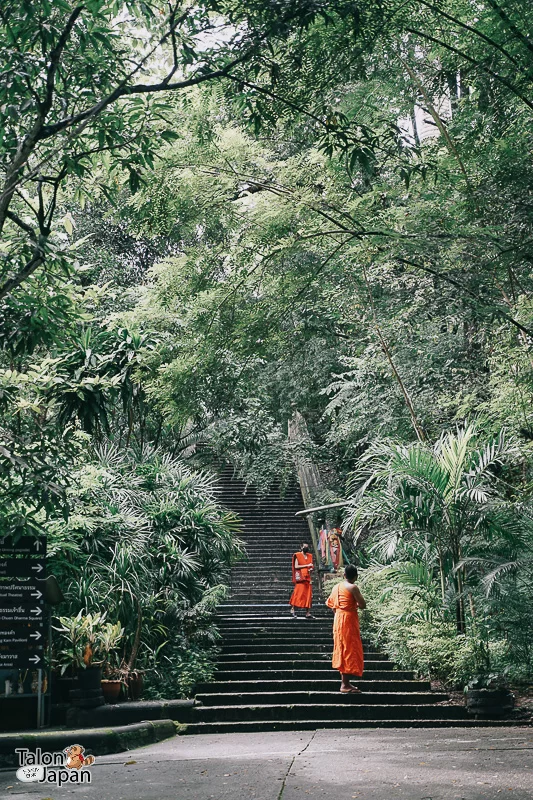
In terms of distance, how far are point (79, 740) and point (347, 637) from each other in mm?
3633

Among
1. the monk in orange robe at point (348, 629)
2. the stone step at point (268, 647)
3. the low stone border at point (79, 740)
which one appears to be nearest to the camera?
the low stone border at point (79, 740)

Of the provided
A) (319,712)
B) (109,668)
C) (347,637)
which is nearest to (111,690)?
(109,668)

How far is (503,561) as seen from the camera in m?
9.83

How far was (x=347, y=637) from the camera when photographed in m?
10.1

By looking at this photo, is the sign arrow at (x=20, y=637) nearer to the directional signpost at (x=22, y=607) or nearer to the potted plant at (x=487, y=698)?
the directional signpost at (x=22, y=607)

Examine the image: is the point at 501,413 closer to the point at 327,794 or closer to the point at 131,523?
the point at 131,523

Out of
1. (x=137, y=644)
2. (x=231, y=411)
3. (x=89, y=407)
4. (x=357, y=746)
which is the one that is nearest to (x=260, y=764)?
(x=357, y=746)

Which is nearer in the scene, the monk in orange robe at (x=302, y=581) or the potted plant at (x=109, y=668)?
the potted plant at (x=109, y=668)

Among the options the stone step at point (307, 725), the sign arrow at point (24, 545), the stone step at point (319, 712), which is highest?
the sign arrow at point (24, 545)

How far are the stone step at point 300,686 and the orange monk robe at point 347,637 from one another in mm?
950

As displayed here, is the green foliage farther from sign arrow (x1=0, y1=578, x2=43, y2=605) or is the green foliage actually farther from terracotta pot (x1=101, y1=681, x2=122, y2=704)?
sign arrow (x1=0, y1=578, x2=43, y2=605)

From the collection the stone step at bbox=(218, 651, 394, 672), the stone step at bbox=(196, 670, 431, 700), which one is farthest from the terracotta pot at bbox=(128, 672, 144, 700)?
the stone step at bbox=(218, 651, 394, 672)

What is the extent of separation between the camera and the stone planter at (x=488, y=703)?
9664 millimetres

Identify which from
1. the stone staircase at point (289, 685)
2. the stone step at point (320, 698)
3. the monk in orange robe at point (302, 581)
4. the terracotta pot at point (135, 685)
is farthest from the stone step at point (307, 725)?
the monk in orange robe at point (302, 581)
